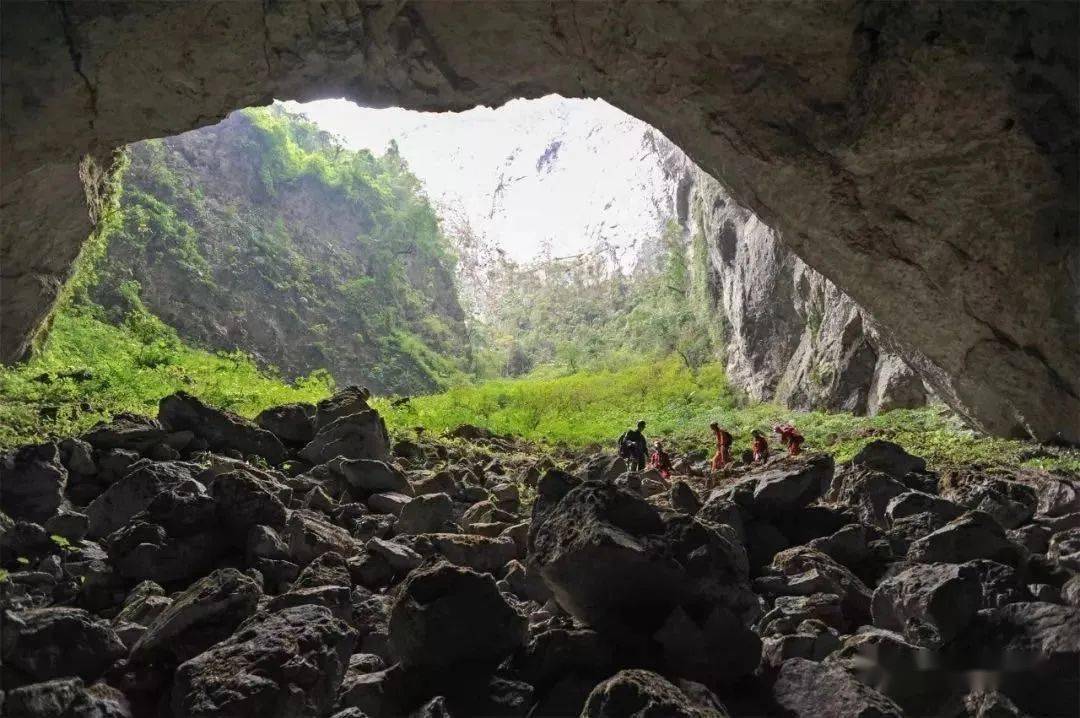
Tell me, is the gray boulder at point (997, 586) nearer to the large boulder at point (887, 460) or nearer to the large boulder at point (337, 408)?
the large boulder at point (887, 460)

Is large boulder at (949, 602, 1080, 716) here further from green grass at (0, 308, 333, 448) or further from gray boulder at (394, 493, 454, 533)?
green grass at (0, 308, 333, 448)

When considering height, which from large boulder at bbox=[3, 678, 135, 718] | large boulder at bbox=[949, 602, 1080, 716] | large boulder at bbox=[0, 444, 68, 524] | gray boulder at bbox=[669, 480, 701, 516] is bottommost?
gray boulder at bbox=[669, 480, 701, 516]

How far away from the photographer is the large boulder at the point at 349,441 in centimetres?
634

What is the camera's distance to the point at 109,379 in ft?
33.3

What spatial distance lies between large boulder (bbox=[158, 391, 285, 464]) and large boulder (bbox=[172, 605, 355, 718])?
12.7 feet

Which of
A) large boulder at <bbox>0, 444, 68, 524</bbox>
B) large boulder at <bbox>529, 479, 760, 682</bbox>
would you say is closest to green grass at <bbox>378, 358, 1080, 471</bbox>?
large boulder at <bbox>529, 479, 760, 682</bbox>

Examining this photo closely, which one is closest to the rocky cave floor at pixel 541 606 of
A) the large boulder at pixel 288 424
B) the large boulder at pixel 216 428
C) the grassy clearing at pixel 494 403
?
the large boulder at pixel 216 428

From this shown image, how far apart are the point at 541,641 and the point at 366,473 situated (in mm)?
3357

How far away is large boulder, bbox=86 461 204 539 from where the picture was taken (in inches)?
165

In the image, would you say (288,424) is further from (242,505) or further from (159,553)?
(159,553)

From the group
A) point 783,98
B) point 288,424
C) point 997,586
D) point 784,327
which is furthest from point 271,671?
point 784,327

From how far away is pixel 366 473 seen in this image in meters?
5.70

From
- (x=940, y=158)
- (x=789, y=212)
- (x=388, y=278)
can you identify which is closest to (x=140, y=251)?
(x=388, y=278)

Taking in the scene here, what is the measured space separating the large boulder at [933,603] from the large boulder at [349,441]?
178 inches
